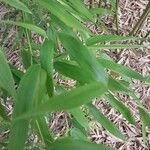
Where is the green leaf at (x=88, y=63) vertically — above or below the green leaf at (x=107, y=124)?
above

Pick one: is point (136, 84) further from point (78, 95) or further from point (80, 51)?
point (78, 95)

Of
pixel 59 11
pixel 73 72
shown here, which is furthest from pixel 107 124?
pixel 59 11

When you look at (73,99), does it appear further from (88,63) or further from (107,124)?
(107,124)

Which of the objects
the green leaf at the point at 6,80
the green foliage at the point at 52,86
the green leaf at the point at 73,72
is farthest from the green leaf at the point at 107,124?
the green leaf at the point at 6,80

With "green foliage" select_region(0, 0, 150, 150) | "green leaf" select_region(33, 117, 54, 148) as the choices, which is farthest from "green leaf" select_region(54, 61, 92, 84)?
"green leaf" select_region(33, 117, 54, 148)

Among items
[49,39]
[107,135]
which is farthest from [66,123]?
[49,39]

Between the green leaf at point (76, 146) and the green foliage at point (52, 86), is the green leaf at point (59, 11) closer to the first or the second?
the green foliage at point (52, 86)

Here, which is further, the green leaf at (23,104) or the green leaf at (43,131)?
the green leaf at (43,131)

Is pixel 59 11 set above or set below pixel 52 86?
above
